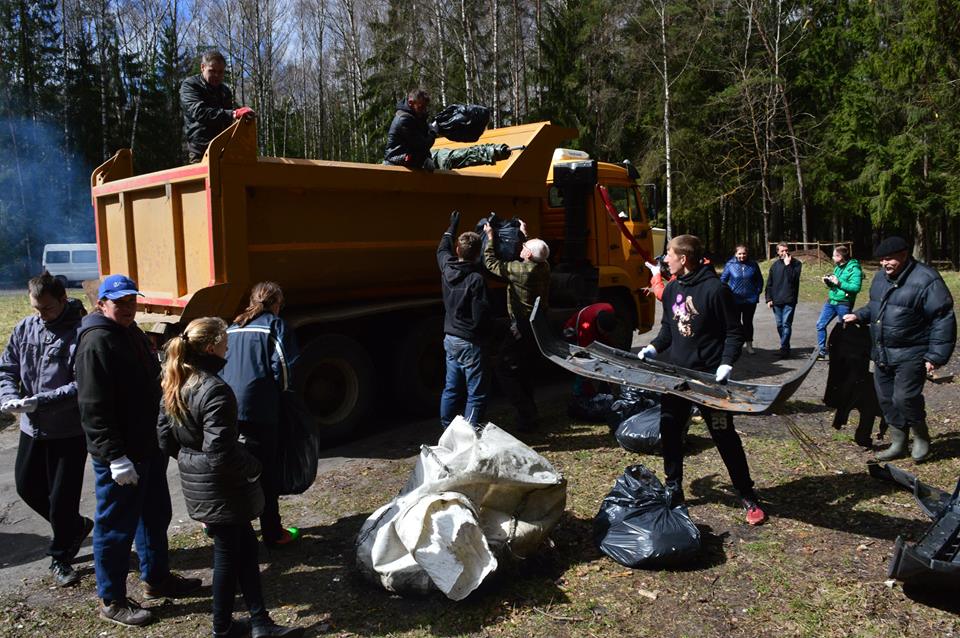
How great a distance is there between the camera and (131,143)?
29.6m

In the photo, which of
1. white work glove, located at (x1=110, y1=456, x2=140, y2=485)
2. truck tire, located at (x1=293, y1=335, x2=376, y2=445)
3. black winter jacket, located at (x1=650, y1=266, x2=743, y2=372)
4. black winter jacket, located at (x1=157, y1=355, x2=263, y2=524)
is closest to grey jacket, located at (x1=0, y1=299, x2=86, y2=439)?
white work glove, located at (x1=110, y1=456, x2=140, y2=485)

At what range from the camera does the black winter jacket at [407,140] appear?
670 cm

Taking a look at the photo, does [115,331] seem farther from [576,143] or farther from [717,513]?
[576,143]

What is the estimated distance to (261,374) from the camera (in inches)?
151

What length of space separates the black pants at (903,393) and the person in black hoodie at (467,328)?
2870mm

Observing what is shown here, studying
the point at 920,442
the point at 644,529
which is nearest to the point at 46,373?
the point at 644,529

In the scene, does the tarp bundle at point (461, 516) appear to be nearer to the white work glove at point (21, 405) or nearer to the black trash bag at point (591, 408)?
the white work glove at point (21, 405)

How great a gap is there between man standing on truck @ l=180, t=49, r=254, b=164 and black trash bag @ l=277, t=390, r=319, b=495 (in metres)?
2.97

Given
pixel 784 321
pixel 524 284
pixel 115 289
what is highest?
pixel 115 289

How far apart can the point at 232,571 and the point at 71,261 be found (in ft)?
91.1

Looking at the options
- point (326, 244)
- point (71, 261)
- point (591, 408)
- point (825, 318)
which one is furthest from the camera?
point (71, 261)

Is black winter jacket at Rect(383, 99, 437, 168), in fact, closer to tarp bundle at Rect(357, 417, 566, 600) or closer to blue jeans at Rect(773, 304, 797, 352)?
tarp bundle at Rect(357, 417, 566, 600)

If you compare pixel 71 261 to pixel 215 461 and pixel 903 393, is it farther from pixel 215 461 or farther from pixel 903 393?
pixel 903 393

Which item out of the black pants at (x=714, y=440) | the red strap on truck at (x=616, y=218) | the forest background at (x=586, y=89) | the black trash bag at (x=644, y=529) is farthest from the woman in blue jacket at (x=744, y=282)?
the forest background at (x=586, y=89)
